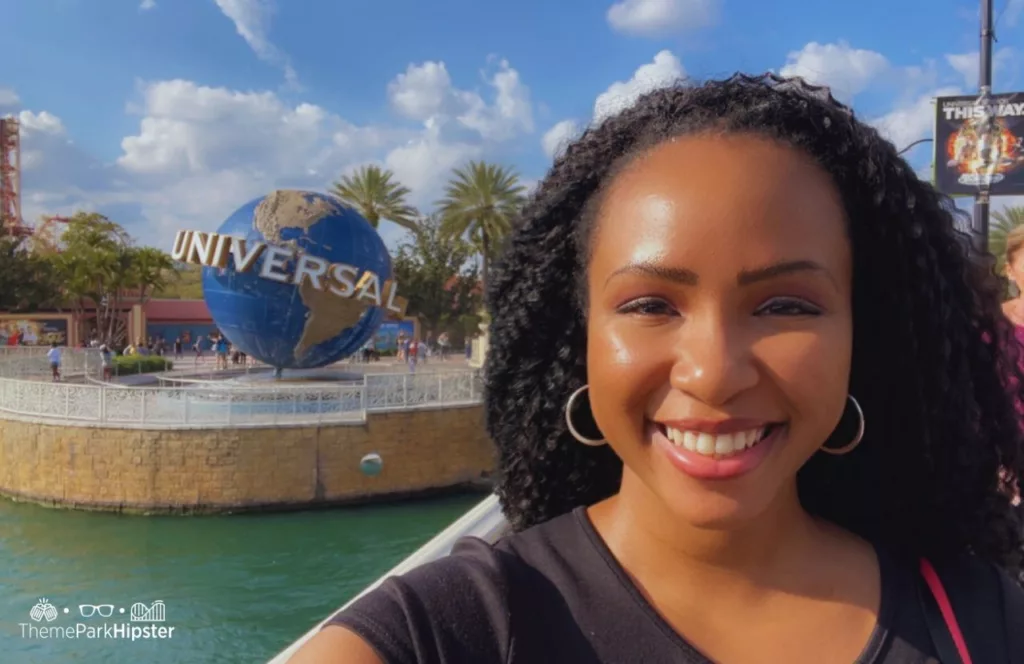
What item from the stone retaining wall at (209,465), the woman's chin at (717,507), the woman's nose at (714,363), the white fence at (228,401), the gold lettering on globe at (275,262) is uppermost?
the gold lettering on globe at (275,262)

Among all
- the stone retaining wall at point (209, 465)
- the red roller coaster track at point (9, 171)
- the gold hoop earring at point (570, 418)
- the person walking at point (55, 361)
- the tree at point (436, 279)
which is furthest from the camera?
the red roller coaster track at point (9, 171)

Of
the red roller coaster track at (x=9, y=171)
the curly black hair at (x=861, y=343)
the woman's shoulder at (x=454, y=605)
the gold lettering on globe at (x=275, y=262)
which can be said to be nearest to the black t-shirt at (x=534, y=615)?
the woman's shoulder at (x=454, y=605)

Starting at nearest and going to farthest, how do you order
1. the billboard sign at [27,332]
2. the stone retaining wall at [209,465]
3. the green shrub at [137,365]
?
the stone retaining wall at [209,465] < the green shrub at [137,365] < the billboard sign at [27,332]

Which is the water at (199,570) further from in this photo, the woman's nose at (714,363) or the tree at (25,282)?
the tree at (25,282)

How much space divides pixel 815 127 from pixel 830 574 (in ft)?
2.57

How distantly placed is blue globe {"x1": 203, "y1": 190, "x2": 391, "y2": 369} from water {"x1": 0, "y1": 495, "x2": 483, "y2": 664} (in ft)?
12.8

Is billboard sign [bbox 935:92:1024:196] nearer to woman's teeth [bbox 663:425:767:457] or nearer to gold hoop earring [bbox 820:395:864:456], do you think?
gold hoop earring [bbox 820:395:864:456]

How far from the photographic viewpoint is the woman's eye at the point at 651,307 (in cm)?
119

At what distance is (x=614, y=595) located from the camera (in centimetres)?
120

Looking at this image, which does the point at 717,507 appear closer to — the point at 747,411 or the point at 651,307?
the point at 747,411

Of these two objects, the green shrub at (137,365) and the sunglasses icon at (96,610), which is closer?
the sunglasses icon at (96,610)

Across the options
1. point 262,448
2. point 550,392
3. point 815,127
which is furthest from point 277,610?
point 815,127

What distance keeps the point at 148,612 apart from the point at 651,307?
1017 cm

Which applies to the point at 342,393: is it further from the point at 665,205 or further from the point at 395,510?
the point at 665,205
